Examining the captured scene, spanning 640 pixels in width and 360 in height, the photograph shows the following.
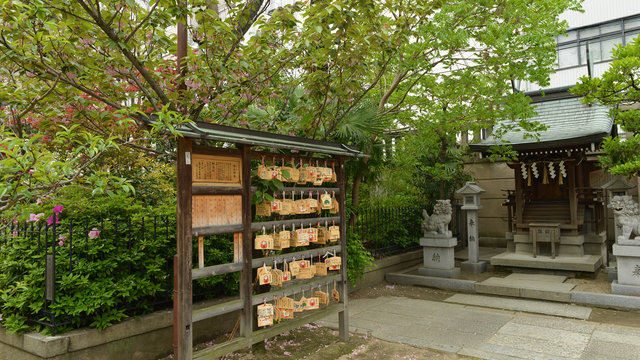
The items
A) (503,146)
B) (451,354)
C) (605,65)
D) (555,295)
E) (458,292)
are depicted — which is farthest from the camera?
(605,65)

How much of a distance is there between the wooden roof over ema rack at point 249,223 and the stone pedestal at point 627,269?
6250 mm

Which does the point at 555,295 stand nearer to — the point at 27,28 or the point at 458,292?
the point at 458,292

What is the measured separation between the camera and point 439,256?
10562 mm

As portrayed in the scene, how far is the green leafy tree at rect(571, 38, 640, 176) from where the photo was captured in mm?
7434

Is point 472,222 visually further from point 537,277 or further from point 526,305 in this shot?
point 526,305

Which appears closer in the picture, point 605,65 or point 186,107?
point 186,107

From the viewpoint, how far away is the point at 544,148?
11.2 metres

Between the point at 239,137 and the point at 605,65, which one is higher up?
the point at 605,65

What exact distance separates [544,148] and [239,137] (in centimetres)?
997

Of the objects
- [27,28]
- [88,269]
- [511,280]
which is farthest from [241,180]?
[511,280]

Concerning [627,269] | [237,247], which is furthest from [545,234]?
[237,247]

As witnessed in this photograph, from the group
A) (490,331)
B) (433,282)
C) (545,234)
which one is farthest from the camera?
(545,234)

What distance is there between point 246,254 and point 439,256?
717 centimetres

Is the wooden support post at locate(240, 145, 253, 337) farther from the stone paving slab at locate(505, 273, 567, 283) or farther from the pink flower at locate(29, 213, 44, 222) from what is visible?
the stone paving slab at locate(505, 273, 567, 283)
